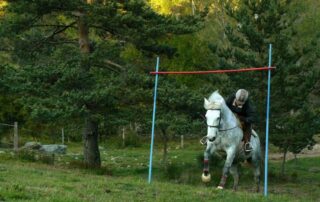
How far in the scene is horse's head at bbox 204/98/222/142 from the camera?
12.0 m

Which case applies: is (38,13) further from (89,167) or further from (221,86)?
(221,86)

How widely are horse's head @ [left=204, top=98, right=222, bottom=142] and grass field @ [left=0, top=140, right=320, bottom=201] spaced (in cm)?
112

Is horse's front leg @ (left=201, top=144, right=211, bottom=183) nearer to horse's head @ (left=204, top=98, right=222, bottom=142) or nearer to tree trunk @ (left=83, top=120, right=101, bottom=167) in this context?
horse's head @ (left=204, top=98, right=222, bottom=142)

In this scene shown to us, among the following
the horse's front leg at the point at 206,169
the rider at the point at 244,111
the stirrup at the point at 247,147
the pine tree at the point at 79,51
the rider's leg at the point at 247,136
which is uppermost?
the pine tree at the point at 79,51

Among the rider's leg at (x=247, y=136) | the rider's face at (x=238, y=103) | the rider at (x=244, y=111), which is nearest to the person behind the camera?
the rider at (x=244, y=111)

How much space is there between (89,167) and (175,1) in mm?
26969

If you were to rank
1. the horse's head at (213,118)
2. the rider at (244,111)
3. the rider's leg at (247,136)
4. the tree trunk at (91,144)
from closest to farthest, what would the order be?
1. the horse's head at (213,118)
2. the rider at (244,111)
3. the rider's leg at (247,136)
4. the tree trunk at (91,144)

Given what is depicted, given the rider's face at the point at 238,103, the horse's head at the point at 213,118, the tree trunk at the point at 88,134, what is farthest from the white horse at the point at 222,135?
the tree trunk at the point at 88,134

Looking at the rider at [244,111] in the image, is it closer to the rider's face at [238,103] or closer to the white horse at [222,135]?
the rider's face at [238,103]

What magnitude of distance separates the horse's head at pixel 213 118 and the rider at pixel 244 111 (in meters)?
1.05

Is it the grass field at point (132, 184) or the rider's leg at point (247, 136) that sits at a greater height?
the rider's leg at point (247, 136)

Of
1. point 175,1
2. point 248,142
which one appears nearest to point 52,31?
point 248,142

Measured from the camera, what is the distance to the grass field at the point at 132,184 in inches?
393

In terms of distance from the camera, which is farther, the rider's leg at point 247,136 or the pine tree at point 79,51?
the pine tree at point 79,51
